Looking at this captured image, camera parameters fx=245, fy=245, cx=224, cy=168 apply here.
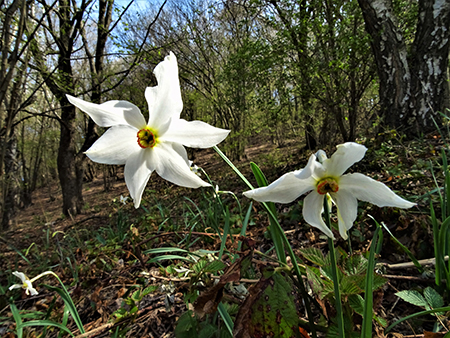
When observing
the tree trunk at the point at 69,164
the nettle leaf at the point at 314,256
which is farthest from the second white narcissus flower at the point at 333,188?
the tree trunk at the point at 69,164

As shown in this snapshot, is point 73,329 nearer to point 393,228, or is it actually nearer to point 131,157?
point 131,157

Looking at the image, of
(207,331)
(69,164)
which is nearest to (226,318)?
(207,331)

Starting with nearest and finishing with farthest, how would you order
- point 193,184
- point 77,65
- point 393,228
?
point 193,184 → point 393,228 → point 77,65

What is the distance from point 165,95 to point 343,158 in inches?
22.8

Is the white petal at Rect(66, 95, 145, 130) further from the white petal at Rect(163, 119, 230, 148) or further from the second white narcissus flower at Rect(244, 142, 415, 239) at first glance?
the second white narcissus flower at Rect(244, 142, 415, 239)

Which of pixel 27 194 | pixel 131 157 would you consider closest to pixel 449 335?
pixel 131 157

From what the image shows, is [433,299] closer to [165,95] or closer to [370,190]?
[370,190]

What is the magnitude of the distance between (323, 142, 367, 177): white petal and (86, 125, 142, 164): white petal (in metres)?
0.62

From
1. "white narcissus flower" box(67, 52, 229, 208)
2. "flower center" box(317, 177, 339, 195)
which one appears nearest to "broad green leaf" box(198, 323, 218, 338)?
"white narcissus flower" box(67, 52, 229, 208)

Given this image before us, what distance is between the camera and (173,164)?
819mm

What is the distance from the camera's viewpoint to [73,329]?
5.87 feet

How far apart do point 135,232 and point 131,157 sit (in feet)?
1.95

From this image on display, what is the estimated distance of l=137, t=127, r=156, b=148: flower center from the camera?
2.77ft

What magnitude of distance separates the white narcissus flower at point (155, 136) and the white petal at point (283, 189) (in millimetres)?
220
